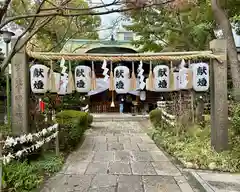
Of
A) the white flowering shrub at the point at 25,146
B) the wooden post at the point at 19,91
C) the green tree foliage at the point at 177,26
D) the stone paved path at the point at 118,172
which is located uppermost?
the green tree foliage at the point at 177,26

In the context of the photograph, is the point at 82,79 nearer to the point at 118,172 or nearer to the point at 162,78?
the point at 162,78

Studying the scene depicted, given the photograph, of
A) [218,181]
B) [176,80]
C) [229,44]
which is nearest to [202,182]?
[218,181]

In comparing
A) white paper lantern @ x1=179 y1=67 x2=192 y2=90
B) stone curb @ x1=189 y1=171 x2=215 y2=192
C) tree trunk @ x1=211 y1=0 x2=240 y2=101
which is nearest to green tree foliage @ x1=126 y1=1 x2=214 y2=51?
tree trunk @ x1=211 y1=0 x2=240 y2=101

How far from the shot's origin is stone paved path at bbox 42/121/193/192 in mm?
5164

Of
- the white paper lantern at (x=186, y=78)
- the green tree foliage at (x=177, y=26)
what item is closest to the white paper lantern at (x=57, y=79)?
the white paper lantern at (x=186, y=78)

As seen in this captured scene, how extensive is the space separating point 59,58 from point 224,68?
407 cm

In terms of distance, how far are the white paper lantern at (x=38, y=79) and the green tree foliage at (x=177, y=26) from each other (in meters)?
5.71

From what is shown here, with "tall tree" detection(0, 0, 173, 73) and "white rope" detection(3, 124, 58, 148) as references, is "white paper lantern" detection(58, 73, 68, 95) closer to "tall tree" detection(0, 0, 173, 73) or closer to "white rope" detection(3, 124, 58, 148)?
"white rope" detection(3, 124, 58, 148)

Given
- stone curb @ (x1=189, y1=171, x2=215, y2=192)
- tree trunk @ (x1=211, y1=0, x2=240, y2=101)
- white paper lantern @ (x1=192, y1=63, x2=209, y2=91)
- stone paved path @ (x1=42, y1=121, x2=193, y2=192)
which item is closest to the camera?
stone curb @ (x1=189, y1=171, x2=215, y2=192)

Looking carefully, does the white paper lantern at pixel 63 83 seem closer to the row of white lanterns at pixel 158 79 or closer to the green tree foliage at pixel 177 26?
the row of white lanterns at pixel 158 79

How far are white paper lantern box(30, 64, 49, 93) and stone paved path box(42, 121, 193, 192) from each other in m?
1.91

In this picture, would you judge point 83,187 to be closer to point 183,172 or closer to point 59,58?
point 183,172

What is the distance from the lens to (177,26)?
41.4 feet

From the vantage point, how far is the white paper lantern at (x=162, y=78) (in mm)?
7188
